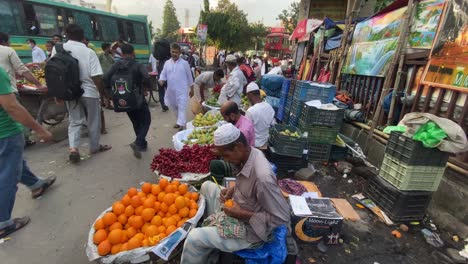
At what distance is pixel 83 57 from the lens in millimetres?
4363

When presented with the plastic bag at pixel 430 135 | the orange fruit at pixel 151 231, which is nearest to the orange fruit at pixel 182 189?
the orange fruit at pixel 151 231

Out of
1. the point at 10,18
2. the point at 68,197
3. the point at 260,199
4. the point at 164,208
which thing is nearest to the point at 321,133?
the point at 260,199

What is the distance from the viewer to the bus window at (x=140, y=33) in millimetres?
16078

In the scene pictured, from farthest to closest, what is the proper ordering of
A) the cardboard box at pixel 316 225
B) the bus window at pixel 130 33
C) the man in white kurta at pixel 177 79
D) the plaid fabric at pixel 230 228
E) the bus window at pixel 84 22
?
the bus window at pixel 130 33 → the bus window at pixel 84 22 → the man in white kurta at pixel 177 79 → the cardboard box at pixel 316 225 → the plaid fabric at pixel 230 228

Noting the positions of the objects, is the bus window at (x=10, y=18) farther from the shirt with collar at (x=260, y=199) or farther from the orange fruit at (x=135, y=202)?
the shirt with collar at (x=260, y=199)

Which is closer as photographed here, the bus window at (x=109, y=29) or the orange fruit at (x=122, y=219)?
the orange fruit at (x=122, y=219)

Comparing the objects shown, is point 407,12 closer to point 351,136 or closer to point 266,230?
point 351,136

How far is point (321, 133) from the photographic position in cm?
523

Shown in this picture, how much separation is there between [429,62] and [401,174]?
2358 millimetres

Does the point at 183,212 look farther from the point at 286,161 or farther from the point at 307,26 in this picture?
the point at 307,26

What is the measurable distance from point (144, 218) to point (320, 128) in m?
3.98

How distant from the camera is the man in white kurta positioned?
5.80m

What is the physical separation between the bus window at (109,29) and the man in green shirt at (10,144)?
1309cm

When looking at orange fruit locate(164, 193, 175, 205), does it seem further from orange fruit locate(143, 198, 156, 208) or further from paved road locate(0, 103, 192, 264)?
paved road locate(0, 103, 192, 264)
